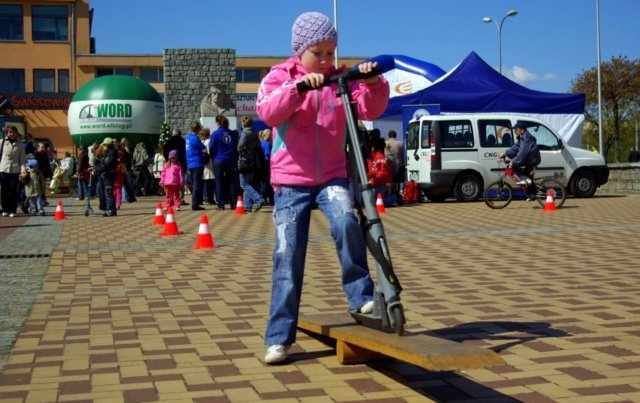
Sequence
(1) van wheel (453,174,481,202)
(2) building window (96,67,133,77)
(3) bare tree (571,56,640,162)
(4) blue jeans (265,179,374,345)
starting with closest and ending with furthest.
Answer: (4) blue jeans (265,179,374,345) → (1) van wheel (453,174,481,202) → (3) bare tree (571,56,640,162) → (2) building window (96,67,133,77)

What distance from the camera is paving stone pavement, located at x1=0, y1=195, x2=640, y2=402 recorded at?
4781mm

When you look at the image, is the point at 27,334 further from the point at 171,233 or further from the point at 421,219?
the point at 421,219

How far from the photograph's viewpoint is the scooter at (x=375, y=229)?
472 cm

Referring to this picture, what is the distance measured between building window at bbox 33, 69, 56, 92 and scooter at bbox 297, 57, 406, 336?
7280 cm

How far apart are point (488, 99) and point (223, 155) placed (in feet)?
26.3

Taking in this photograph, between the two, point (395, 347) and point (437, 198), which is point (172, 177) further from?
point (395, 347)

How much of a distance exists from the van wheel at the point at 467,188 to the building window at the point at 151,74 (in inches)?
2554

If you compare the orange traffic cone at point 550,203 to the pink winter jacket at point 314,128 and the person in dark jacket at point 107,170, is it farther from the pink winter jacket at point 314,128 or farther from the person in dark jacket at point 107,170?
the pink winter jacket at point 314,128

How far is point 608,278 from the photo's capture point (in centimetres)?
855

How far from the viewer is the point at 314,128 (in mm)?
5168

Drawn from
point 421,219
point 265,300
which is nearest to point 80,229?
point 421,219

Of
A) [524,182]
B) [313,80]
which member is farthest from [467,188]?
[313,80]

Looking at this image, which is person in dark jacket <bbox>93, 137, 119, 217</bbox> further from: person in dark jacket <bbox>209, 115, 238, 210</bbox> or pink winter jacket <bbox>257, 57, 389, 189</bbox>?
pink winter jacket <bbox>257, 57, 389, 189</bbox>

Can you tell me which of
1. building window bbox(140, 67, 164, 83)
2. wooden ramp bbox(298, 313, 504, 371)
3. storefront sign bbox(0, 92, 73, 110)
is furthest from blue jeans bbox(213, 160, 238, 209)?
building window bbox(140, 67, 164, 83)
